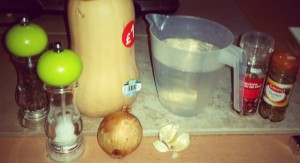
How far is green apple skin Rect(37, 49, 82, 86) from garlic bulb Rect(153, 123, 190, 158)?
0.20 m

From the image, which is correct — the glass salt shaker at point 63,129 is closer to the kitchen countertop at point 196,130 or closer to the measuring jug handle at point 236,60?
the kitchen countertop at point 196,130

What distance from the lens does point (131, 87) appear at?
663 millimetres

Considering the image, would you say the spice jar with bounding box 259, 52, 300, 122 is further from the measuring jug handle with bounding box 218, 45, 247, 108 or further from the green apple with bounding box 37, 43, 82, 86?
the green apple with bounding box 37, 43, 82, 86

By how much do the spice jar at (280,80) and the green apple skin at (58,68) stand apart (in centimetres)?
36

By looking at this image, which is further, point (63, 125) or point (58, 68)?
point (63, 125)

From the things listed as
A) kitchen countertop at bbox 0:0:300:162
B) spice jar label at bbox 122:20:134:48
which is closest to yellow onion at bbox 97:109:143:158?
kitchen countertop at bbox 0:0:300:162

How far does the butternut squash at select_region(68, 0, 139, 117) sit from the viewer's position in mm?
572

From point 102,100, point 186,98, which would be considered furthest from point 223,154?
point 102,100

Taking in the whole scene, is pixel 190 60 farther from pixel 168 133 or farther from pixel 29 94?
pixel 29 94

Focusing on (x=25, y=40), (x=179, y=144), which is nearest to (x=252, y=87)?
(x=179, y=144)

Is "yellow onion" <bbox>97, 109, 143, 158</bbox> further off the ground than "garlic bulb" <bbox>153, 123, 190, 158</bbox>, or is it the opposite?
"yellow onion" <bbox>97, 109, 143, 158</bbox>

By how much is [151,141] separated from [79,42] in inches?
8.6

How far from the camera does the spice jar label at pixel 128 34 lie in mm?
610

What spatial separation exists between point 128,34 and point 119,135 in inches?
6.9
